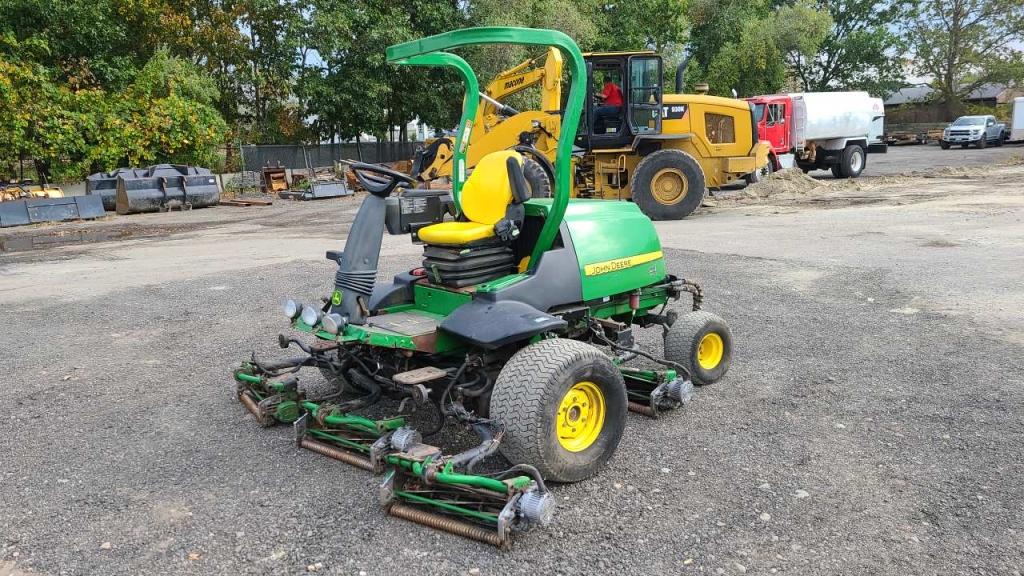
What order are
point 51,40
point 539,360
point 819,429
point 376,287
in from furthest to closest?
point 51,40, point 376,287, point 819,429, point 539,360

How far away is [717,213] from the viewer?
1529 centimetres

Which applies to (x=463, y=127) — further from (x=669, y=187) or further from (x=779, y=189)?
(x=779, y=189)

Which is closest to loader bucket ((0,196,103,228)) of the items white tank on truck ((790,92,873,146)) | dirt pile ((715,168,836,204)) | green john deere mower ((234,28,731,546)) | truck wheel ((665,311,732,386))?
dirt pile ((715,168,836,204))

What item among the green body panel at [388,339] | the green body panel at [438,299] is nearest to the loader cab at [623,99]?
the green body panel at [438,299]

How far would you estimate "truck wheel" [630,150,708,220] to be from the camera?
14195mm

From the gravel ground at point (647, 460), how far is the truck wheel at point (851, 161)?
1668 cm

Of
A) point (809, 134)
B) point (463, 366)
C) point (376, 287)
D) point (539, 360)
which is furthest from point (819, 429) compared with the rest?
point (809, 134)

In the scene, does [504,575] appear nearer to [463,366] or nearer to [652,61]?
[463,366]

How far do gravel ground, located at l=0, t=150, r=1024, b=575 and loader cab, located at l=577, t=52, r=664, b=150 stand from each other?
6.77m

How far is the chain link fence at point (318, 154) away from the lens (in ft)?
92.3

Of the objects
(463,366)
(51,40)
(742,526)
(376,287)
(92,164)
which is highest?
(51,40)

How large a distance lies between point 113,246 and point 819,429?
1245cm

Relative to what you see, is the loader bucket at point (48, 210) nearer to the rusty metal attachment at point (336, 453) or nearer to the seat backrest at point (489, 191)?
the rusty metal attachment at point (336, 453)

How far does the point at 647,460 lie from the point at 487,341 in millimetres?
1088
